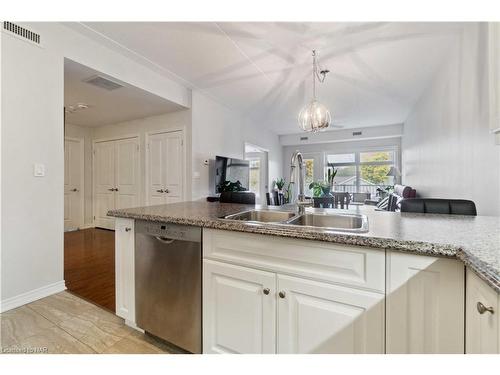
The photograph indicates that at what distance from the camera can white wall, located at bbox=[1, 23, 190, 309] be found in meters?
1.92

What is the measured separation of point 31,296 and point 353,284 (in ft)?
8.67

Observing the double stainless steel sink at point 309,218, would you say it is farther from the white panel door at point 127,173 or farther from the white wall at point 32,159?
the white panel door at point 127,173

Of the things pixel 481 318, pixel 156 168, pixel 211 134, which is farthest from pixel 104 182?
pixel 481 318

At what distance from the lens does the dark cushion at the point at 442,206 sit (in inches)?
58.7

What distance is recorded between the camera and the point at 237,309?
1.18 metres

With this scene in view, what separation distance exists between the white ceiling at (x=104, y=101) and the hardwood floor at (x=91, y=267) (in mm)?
2321

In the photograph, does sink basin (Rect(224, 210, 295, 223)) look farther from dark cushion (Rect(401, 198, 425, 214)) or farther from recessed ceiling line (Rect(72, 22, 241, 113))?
recessed ceiling line (Rect(72, 22, 241, 113))

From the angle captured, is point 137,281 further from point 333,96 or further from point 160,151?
point 333,96

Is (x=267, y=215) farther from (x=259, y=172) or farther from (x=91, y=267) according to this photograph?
(x=259, y=172)

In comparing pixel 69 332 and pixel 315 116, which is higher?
pixel 315 116

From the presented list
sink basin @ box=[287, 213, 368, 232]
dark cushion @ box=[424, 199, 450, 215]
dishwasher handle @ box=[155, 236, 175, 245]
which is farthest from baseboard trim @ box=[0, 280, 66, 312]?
dark cushion @ box=[424, 199, 450, 215]

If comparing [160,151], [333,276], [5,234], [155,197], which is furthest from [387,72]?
[5,234]

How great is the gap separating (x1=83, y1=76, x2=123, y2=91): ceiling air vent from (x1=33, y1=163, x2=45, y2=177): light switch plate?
134cm
